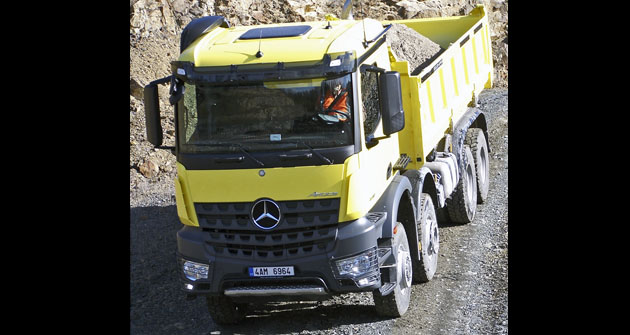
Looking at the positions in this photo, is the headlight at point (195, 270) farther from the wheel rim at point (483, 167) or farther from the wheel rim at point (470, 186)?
the wheel rim at point (483, 167)

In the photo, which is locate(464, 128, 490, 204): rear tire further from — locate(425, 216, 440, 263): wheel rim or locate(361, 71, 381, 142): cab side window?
locate(361, 71, 381, 142): cab side window

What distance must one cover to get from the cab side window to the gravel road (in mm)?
2133

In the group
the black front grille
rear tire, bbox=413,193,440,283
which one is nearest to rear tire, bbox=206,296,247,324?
the black front grille

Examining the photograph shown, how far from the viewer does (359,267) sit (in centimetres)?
805

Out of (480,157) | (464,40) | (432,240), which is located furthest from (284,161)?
(480,157)

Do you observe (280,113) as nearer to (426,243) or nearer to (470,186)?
(426,243)

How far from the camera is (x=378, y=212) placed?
837 centimetres

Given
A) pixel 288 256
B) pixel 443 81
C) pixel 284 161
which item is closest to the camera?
pixel 284 161

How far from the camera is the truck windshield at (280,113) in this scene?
7.90 meters

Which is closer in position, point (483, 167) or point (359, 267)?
point (359, 267)

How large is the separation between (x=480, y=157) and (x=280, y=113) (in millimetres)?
5891
